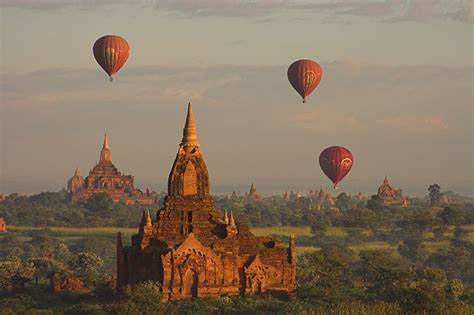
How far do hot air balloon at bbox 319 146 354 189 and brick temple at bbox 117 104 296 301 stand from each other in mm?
82949

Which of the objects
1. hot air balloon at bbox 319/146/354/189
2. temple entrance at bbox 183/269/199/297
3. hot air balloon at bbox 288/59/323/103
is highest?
hot air balloon at bbox 288/59/323/103

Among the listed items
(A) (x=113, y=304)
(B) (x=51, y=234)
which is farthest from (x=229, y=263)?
(B) (x=51, y=234)

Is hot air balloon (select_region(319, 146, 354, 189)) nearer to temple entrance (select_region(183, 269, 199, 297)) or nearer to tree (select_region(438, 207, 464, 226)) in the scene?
tree (select_region(438, 207, 464, 226))

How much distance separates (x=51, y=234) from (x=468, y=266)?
68579mm

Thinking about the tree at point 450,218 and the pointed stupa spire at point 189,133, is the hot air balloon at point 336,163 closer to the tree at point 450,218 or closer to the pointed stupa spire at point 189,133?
the tree at point 450,218

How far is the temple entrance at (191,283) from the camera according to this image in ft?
303

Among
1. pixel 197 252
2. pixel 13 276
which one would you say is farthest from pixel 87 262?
pixel 197 252

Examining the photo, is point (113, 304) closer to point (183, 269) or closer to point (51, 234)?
point (183, 269)

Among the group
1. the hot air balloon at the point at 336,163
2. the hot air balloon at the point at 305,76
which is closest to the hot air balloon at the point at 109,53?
the hot air balloon at the point at 305,76

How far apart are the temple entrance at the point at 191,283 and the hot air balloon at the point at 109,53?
2746 inches

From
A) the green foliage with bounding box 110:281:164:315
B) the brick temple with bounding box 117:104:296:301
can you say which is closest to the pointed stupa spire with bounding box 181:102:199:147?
the brick temple with bounding box 117:104:296:301

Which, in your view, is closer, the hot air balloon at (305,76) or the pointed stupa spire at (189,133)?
the pointed stupa spire at (189,133)

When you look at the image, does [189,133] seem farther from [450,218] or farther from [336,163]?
[450,218]

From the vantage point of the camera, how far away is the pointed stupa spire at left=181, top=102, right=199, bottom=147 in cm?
10044
